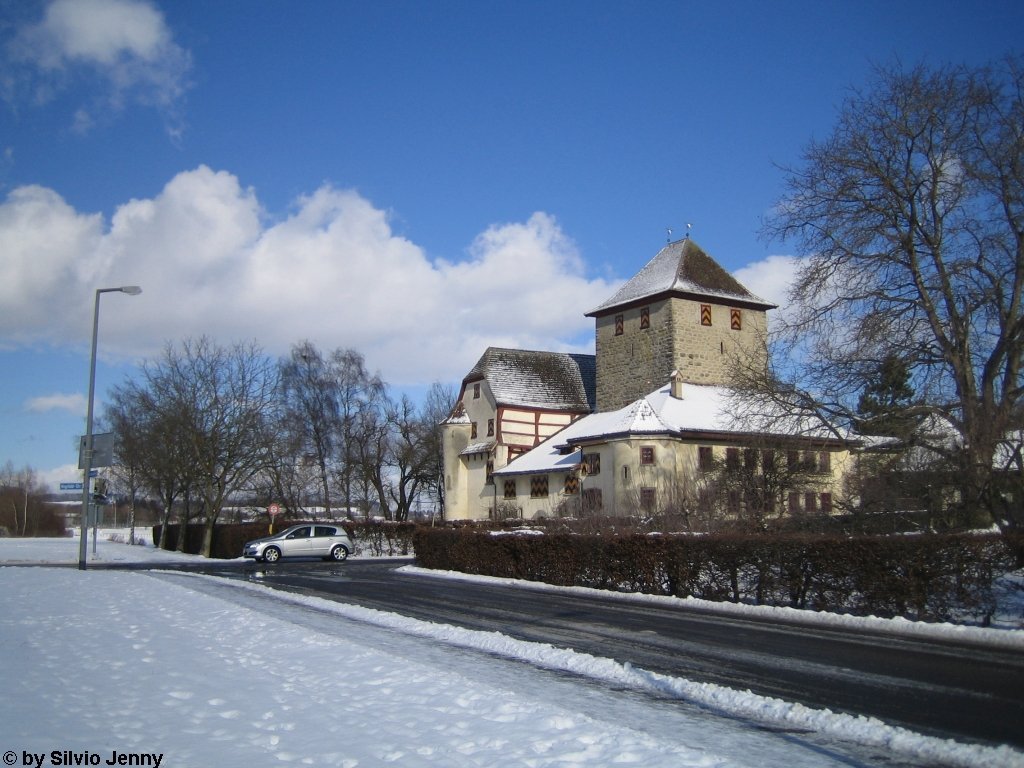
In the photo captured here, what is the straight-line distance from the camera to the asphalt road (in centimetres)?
877

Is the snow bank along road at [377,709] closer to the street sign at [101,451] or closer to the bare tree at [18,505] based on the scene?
the street sign at [101,451]

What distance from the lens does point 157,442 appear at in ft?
162

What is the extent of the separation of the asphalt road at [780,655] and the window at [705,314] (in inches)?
1623

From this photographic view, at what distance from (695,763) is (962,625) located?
413 inches

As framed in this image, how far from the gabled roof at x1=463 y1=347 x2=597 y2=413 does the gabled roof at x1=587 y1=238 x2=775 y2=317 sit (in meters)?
7.98

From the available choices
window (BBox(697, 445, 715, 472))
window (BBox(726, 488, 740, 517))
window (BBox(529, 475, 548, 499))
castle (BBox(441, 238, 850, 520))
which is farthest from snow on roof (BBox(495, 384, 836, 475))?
window (BBox(726, 488, 740, 517))

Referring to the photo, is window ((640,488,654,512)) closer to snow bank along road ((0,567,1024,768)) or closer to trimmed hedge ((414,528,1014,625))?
trimmed hedge ((414,528,1014,625))

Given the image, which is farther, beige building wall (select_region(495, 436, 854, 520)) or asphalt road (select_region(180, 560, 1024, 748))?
beige building wall (select_region(495, 436, 854, 520))

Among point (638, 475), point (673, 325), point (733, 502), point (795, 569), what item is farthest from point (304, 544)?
point (673, 325)

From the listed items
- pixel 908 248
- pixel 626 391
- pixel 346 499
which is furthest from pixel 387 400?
pixel 908 248

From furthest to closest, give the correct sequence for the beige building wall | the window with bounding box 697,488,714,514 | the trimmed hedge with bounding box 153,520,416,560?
the beige building wall, the trimmed hedge with bounding box 153,520,416,560, the window with bounding box 697,488,714,514

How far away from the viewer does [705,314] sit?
60188mm

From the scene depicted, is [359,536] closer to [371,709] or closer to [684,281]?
[684,281]

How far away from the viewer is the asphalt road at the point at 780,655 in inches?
345
